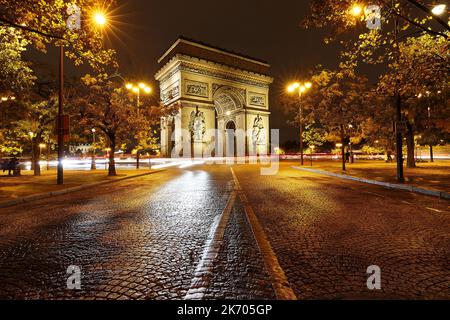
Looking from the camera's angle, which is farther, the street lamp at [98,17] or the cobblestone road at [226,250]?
the street lamp at [98,17]

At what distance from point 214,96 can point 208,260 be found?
48.2 m

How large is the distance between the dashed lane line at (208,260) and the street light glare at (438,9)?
8.80 metres

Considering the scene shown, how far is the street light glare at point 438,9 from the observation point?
27.4ft

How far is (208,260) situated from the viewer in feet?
11.5

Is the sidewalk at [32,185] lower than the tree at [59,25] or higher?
lower

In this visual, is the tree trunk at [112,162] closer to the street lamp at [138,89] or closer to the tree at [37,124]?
the street lamp at [138,89]

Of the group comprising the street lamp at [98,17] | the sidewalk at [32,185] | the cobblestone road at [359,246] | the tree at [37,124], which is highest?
the street lamp at [98,17]

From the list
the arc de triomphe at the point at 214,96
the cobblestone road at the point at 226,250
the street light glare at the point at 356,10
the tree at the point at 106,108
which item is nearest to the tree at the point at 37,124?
the tree at the point at 106,108

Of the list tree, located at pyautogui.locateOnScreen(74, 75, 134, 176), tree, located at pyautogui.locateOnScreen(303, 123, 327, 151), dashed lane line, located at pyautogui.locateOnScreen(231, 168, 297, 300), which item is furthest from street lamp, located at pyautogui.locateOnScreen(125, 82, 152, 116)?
dashed lane line, located at pyautogui.locateOnScreen(231, 168, 297, 300)

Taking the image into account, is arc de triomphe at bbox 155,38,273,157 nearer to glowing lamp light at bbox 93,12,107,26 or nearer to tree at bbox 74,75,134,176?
tree at bbox 74,75,134,176
